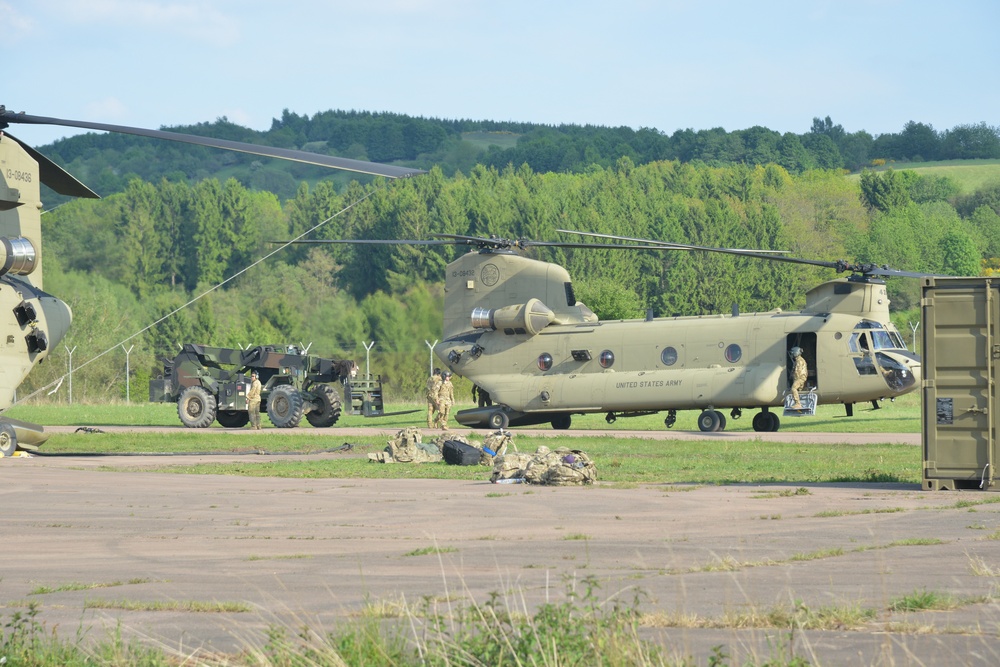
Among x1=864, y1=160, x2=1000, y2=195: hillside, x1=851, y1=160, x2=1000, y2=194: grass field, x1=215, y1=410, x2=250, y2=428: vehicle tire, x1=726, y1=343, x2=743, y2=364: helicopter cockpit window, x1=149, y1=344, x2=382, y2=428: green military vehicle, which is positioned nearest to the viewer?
x1=726, y1=343, x2=743, y2=364: helicopter cockpit window

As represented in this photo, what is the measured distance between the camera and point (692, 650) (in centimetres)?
618

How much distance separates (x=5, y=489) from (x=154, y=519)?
165 inches

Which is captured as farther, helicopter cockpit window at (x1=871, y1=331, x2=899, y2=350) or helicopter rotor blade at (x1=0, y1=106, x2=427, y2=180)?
helicopter cockpit window at (x1=871, y1=331, x2=899, y2=350)

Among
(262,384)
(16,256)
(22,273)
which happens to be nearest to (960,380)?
(16,256)

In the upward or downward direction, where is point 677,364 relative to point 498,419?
upward

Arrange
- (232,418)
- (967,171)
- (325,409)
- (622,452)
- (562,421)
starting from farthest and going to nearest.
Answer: (967,171)
(232,418)
(325,409)
(562,421)
(622,452)

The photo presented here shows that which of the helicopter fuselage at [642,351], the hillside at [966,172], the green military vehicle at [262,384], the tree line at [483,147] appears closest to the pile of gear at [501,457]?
the helicopter fuselage at [642,351]

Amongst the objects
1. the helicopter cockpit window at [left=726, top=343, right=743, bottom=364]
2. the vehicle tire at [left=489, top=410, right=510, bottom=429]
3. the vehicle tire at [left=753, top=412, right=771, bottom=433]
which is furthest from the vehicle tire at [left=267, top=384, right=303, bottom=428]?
the vehicle tire at [left=753, top=412, right=771, bottom=433]

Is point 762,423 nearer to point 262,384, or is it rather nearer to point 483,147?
point 262,384

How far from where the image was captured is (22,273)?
2158 cm

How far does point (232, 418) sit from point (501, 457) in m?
19.5

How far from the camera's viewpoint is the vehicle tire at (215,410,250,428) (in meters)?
35.3

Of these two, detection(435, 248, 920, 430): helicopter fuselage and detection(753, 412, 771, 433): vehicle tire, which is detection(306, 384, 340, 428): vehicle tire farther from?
detection(753, 412, 771, 433): vehicle tire

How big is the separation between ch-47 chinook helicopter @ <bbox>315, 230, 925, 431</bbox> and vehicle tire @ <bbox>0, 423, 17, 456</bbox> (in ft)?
28.2
